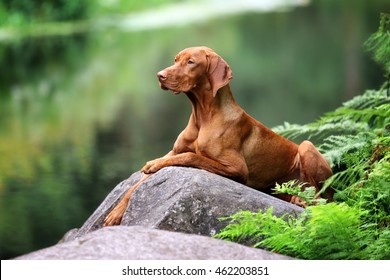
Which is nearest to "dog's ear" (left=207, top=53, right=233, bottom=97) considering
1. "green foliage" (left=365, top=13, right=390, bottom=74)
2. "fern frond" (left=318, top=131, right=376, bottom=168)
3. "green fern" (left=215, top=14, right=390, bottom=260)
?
"green fern" (left=215, top=14, right=390, bottom=260)

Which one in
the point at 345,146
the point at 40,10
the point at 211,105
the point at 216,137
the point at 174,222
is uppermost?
the point at 40,10

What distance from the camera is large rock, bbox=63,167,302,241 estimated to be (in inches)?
189

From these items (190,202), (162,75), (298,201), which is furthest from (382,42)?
(190,202)

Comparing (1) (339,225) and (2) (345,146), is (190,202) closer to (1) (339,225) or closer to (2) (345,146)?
(1) (339,225)

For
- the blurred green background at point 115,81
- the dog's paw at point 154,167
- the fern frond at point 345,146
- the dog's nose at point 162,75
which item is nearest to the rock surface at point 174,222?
the dog's paw at point 154,167

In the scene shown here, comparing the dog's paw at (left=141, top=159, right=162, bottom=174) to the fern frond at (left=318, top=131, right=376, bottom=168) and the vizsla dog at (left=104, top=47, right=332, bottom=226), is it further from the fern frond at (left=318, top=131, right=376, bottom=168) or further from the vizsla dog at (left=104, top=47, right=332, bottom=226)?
the fern frond at (left=318, top=131, right=376, bottom=168)

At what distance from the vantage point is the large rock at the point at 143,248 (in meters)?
3.98

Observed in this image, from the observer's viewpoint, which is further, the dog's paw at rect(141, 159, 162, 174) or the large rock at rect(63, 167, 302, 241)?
the dog's paw at rect(141, 159, 162, 174)

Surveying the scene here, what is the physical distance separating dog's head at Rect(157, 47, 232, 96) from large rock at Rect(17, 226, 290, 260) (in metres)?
1.27

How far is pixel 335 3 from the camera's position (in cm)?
4409

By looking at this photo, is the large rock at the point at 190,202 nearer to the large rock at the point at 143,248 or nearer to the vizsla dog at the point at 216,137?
the vizsla dog at the point at 216,137

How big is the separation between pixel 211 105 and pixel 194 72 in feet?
0.83

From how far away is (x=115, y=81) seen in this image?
2784cm

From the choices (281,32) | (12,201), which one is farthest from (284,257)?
(281,32)
